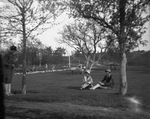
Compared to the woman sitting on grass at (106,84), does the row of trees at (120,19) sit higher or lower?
higher

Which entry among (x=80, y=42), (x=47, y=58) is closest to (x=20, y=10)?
(x=80, y=42)

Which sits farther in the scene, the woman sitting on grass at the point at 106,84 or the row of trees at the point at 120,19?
the woman sitting on grass at the point at 106,84

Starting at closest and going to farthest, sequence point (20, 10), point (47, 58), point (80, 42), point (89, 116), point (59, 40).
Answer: point (89, 116) → point (20, 10) → point (80, 42) → point (59, 40) → point (47, 58)

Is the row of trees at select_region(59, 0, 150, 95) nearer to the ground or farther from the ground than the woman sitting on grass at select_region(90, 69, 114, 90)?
farther from the ground

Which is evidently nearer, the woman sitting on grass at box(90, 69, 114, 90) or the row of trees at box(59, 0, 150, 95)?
the row of trees at box(59, 0, 150, 95)

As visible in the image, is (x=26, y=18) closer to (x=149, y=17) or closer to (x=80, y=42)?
(x=149, y=17)

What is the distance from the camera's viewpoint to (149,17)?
26.4ft

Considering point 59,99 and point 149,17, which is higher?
point 149,17

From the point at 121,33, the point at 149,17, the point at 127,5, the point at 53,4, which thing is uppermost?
→ the point at 53,4

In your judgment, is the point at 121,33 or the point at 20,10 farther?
the point at 20,10

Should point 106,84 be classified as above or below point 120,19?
below

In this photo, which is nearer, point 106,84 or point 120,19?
point 120,19

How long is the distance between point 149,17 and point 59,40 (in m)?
23.3

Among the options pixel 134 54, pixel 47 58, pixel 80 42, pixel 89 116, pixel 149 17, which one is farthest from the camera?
pixel 47 58
